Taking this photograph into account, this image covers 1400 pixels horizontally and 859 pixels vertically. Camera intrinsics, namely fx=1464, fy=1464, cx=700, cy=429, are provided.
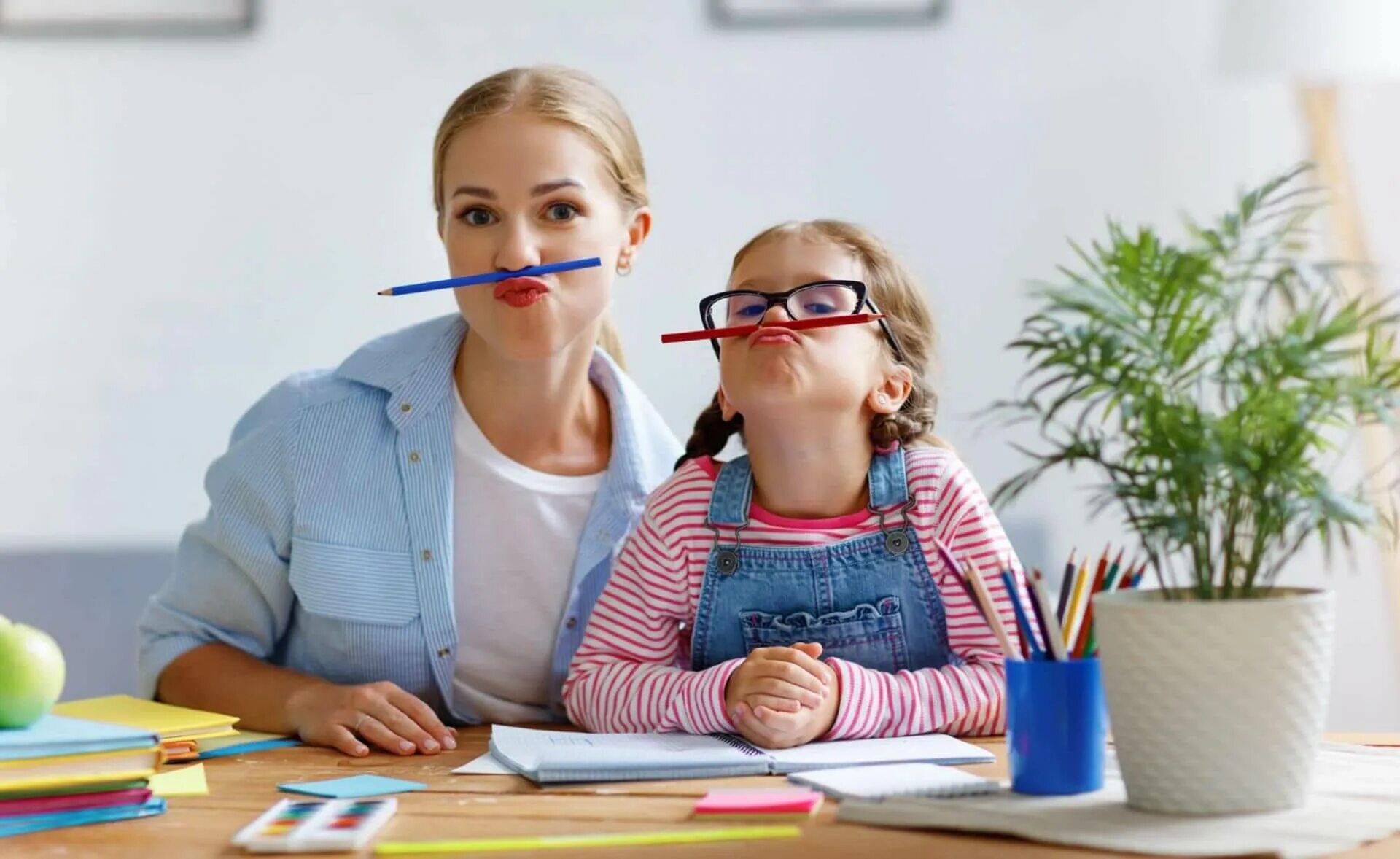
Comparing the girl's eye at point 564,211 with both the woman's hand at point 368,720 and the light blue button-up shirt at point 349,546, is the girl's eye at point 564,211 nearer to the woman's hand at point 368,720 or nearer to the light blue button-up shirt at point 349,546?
the light blue button-up shirt at point 349,546

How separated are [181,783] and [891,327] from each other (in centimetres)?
75

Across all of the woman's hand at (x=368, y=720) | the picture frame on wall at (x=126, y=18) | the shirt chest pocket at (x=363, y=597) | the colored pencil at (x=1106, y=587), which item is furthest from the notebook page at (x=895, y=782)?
the picture frame on wall at (x=126, y=18)

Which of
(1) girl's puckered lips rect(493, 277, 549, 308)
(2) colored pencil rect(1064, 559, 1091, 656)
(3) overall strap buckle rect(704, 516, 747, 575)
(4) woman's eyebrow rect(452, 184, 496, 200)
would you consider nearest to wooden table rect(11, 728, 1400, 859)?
(2) colored pencil rect(1064, 559, 1091, 656)

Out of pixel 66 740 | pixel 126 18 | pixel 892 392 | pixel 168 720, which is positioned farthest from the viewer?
pixel 126 18

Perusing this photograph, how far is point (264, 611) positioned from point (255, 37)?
1426 mm

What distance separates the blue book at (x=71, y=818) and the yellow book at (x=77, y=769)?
2cm

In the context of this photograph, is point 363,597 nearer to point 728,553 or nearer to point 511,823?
point 728,553

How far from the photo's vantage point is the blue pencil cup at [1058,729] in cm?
100

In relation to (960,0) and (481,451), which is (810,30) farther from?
(481,451)

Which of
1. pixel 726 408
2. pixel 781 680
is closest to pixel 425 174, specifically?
pixel 726 408

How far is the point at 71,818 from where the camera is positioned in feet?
3.29

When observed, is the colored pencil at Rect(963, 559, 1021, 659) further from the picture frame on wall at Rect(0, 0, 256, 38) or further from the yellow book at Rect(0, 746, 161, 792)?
the picture frame on wall at Rect(0, 0, 256, 38)

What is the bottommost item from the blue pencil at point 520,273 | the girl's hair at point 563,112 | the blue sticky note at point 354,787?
the blue sticky note at point 354,787

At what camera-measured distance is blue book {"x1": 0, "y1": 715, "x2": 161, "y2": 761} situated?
3.31 ft
